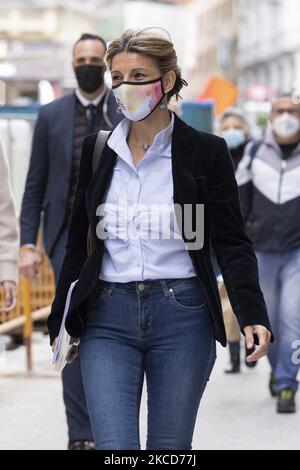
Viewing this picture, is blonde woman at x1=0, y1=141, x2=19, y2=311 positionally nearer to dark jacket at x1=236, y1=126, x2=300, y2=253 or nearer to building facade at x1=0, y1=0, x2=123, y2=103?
dark jacket at x1=236, y1=126, x2=300, y2=253

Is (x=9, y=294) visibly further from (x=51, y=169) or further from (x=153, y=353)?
(x=51, y=169)

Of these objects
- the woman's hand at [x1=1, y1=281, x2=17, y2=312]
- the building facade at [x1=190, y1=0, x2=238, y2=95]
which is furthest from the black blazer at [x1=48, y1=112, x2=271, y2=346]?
the building facade at [x1=190, y1=0, x2=238, y2=95]

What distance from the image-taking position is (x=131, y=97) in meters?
3.77

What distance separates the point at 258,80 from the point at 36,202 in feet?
232

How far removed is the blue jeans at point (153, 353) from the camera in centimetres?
364

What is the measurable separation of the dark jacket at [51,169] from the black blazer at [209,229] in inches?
77.4

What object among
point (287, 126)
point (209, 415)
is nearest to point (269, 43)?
point (287, 126)

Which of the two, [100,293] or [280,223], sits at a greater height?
[100,293]

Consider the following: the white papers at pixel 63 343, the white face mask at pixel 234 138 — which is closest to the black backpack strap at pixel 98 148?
the white papers at pixel 63 343

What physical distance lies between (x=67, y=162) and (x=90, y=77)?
1.49 ft

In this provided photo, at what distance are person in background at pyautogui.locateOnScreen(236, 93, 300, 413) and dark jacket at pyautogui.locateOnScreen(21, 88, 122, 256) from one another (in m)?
1.85

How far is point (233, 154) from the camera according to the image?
9.25m
